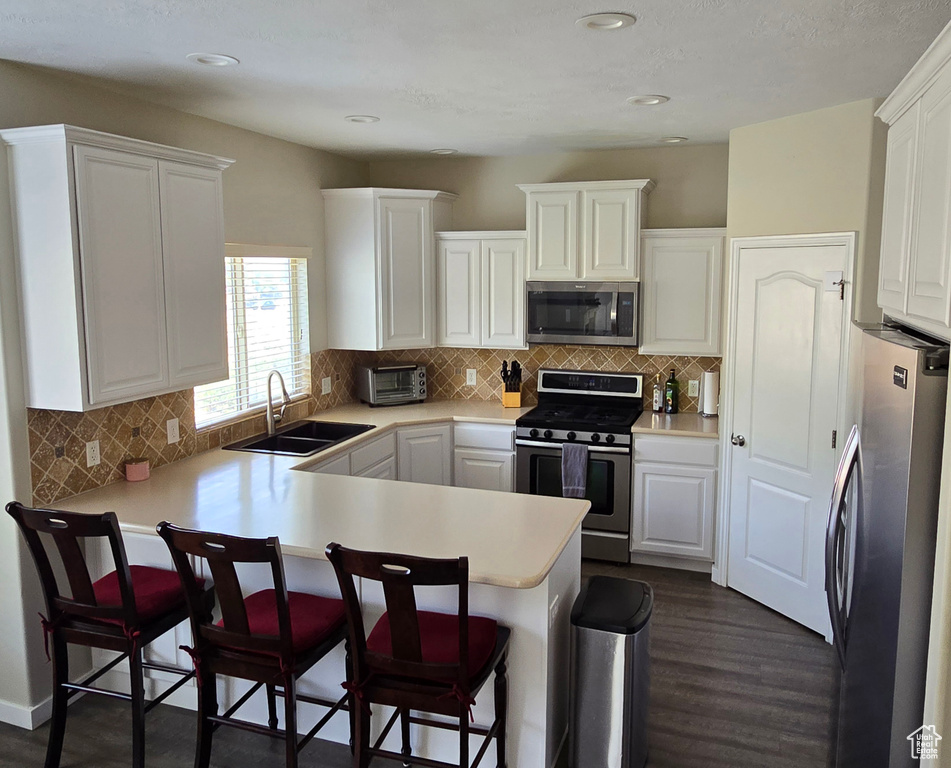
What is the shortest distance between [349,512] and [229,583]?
681 mm

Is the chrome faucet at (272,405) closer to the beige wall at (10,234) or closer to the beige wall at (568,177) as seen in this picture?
the beige wall at (10,234)

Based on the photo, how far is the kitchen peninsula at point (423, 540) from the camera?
2621 mm

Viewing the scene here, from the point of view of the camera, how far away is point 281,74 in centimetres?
305

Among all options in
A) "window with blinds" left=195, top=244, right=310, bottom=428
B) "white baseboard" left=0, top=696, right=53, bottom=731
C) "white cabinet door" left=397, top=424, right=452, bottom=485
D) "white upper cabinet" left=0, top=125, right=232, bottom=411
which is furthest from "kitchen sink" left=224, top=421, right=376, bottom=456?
"white baseboard" left=0, top=696, right=53, bottom=731

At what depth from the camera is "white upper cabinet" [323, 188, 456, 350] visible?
5.09m

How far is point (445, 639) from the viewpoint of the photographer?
8.02 ft

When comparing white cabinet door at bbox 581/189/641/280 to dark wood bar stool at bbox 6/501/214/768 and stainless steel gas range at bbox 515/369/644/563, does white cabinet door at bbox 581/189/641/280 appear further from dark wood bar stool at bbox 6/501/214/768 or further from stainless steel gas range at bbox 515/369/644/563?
dark wood bar stool at bbox 6/501/214/768

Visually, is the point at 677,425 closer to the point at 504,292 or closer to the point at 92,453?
the point at 504,292

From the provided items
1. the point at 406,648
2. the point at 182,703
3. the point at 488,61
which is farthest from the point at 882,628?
the point at 182,703

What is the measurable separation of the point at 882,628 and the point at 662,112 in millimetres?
2778

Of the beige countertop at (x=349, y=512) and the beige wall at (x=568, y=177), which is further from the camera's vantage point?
the beige wall at (x=568, y=177)

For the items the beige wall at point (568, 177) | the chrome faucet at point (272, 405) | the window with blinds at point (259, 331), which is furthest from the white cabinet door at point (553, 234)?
the chrome faucet at point (272, 405)

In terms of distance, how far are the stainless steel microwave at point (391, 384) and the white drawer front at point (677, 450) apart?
168 centimetres

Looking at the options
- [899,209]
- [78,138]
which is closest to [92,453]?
[78,138]
